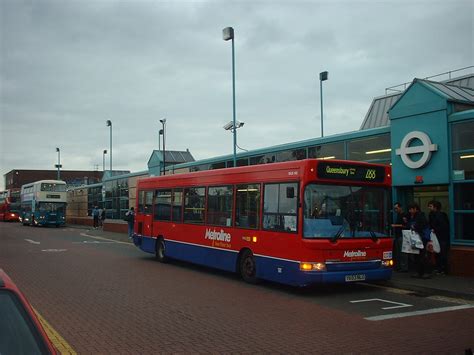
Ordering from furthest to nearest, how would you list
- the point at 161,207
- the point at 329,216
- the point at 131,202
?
the point at 131,202, the point at 161,207, the point at 329,216

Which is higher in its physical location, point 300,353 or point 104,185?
point 104,185

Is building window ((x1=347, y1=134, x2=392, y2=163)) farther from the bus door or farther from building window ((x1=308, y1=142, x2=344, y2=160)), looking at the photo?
the bus door

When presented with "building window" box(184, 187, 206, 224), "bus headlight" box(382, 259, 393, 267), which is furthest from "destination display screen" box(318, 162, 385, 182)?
"building window" box(184, 187, 206, 224)

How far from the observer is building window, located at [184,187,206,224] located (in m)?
13.8

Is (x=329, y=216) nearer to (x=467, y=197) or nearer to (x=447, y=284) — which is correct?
(x=447, y=284)

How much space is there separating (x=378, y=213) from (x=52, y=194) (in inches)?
1554

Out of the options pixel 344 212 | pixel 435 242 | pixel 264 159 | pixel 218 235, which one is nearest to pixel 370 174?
pixel 344 212

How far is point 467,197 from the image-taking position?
1248cm

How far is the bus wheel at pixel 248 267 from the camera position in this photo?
1152 centimetres

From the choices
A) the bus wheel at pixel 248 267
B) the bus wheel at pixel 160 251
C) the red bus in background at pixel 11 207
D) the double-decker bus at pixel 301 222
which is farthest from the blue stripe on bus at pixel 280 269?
the red bus in background at pixel 11 207

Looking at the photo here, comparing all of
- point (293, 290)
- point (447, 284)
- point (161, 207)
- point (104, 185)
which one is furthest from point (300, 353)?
point (104, 185)

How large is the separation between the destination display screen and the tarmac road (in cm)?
245

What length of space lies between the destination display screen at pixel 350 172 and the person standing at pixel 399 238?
8.50 feet

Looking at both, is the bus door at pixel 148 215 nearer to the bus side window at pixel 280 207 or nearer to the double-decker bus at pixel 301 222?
the double-decker bus at pixel 301 222
